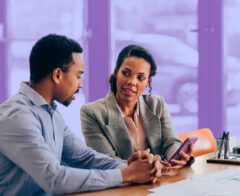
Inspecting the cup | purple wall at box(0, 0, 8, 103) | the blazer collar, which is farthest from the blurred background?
the cup

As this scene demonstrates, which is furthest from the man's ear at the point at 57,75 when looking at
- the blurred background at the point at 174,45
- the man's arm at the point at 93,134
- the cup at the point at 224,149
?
the blurred background at the point at 174,45

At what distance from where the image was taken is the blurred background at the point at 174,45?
421 centimetres

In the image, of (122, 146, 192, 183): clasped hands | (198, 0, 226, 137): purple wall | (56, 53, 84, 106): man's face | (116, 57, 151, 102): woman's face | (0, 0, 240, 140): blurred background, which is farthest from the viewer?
(198, 0, 226, 137): purple wall

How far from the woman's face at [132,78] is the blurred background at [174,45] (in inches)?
58.6

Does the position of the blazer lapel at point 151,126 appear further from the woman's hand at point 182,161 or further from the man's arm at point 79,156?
the man's arm at point 79,156

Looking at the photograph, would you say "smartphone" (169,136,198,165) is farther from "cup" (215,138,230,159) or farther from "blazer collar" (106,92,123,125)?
"blazer collar" (106,92,123,125)

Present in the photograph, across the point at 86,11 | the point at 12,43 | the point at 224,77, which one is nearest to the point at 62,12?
the point at 86,11

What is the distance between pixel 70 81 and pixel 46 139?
0.28 m

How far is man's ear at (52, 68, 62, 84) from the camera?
187cm

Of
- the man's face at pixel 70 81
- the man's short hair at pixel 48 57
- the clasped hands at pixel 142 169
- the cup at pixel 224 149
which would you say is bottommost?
the cup at pixel 224 149

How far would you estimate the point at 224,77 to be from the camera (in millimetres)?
4594

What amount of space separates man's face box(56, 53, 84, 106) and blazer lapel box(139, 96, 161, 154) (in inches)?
35.2

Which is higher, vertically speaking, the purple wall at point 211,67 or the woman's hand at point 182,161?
the purple wall at point 211,67

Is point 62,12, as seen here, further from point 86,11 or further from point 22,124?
point 22,124
